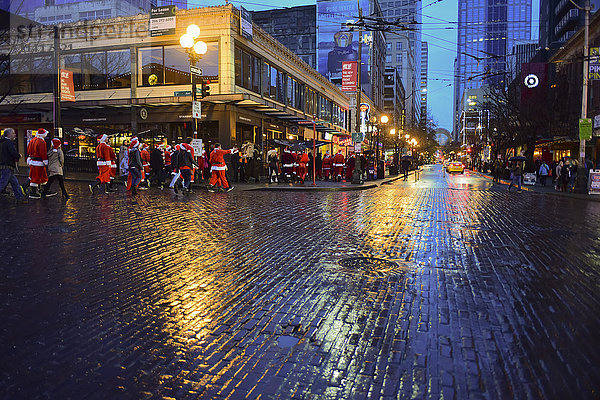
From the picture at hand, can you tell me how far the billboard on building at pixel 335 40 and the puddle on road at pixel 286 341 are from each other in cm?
6717

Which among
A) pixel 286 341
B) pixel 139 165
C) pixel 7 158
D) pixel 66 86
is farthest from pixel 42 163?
pixel 286 341

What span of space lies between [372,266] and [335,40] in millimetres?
68237

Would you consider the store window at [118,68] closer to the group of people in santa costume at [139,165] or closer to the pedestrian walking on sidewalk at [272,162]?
the pedestrian walking on sidewalk at [272,162]

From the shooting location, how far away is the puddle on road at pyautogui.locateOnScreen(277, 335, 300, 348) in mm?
3523

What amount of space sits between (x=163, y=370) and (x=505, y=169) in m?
37.8

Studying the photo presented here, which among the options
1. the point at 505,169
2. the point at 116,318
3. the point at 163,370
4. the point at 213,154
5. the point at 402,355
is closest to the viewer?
the point at 163,370

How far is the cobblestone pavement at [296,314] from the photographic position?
2.95m

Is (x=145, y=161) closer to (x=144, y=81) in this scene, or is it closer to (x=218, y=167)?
(x=218, y=167)

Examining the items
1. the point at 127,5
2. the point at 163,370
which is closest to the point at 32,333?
the point at 163,370

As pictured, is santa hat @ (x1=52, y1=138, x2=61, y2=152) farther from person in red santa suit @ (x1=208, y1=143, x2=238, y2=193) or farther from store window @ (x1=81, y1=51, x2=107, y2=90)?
store window @ (x1=81, y1=51, x2=107, y2=90)

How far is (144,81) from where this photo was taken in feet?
92.4

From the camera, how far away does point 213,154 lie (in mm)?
17062

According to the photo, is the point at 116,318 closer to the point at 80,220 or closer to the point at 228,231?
the point at 228,231

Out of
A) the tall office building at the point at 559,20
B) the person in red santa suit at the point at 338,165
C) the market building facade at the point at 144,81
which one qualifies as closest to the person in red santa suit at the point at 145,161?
the market building facade at the point at 144,81
